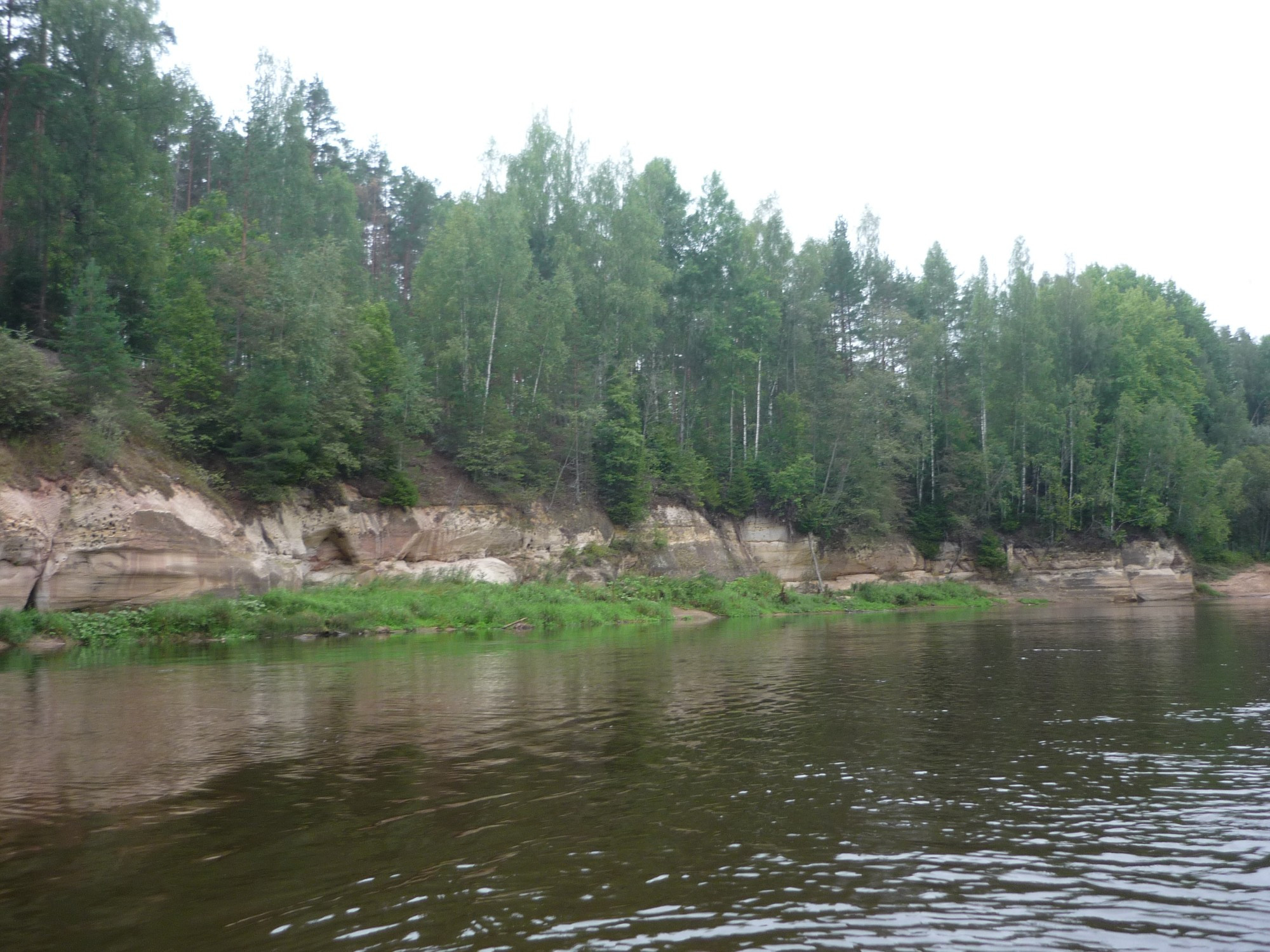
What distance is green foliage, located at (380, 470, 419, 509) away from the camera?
136 ft

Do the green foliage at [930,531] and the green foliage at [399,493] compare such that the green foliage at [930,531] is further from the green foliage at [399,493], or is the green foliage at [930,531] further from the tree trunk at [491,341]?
the green foliage at [399,493]

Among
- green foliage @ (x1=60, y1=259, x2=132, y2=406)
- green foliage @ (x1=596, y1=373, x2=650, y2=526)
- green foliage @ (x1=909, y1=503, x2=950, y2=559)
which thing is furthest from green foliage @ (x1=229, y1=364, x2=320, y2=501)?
green foliage @ (x1=909, y1=503, x2=950, y2=559)

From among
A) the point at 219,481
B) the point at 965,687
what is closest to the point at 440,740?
the point at 965,687

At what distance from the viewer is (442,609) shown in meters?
36.8

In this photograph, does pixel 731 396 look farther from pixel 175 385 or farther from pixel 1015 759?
pixel 1015 759

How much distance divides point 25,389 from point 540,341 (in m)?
25.9

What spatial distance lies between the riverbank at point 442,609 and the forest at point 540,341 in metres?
5.32

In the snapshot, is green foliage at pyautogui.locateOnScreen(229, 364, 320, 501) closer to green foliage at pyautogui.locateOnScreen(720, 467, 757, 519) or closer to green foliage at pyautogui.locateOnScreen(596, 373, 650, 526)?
green foliage at pyautogui.locateOnScreen(596, 373, 650, 526)

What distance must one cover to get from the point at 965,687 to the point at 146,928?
15.7m

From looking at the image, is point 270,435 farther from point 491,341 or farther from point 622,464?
point 622,464

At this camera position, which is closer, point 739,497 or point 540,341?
point 540,341

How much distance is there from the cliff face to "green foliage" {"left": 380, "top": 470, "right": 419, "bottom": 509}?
1.37 ft

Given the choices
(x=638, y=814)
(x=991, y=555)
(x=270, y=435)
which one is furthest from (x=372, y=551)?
(x=991, y=555)

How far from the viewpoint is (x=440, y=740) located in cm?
1309
